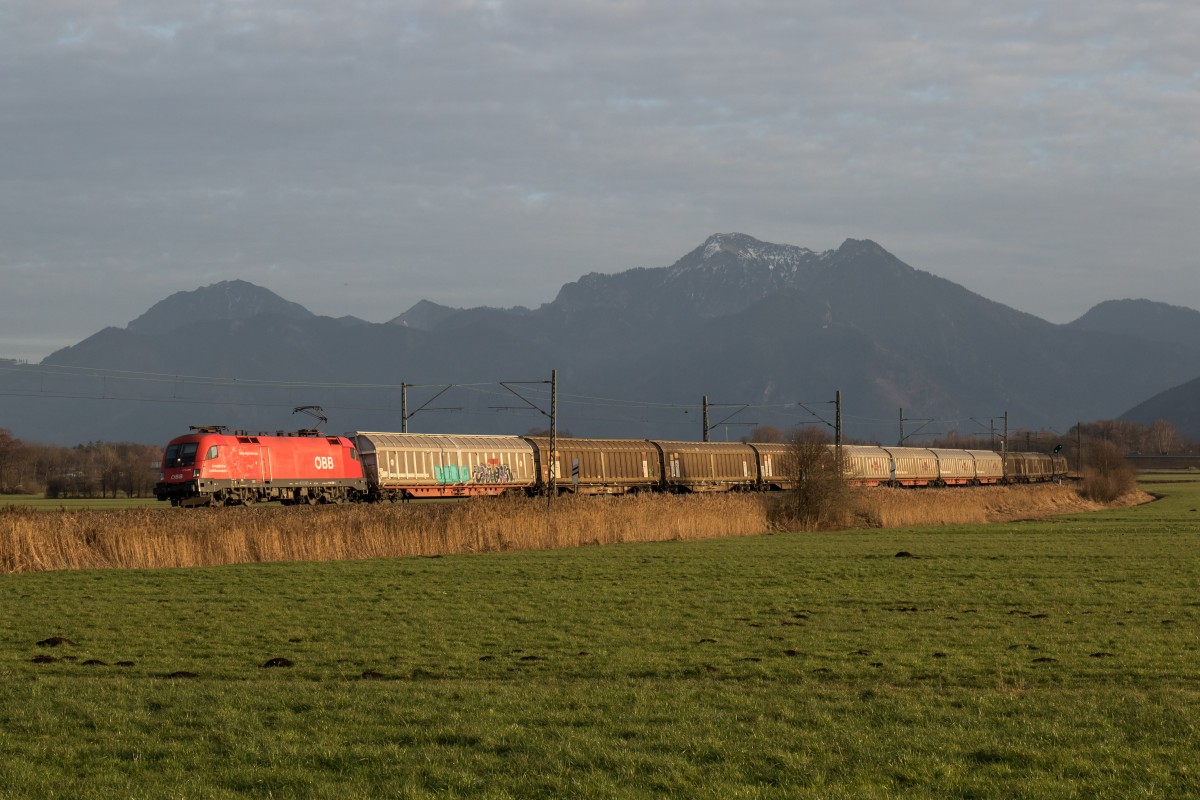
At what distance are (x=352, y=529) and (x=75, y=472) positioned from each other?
11591cm

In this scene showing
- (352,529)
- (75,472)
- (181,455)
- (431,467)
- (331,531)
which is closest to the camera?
(331,531)

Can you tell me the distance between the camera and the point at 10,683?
14.9 m

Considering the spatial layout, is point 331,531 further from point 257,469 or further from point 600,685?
point 600,685

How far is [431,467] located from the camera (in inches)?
2451

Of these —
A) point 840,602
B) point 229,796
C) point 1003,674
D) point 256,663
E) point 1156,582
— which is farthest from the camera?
point 1156,582

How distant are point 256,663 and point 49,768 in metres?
6.90

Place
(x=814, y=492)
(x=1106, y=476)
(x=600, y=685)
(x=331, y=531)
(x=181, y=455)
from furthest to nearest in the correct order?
(x=1106, y=476), (x=814, y=492), (x=181, y=455), (x=331, y=531), (x=600, y=685)

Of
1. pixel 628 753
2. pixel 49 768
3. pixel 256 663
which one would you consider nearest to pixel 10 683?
pixel 256 663

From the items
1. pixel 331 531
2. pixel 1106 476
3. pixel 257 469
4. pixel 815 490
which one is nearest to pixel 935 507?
pixel 815 490

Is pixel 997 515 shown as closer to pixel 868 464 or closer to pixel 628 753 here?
pixel 868 464

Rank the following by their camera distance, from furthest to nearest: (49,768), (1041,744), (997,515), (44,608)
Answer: (997,515) < (44,608) < (1041,744) < (49,768)

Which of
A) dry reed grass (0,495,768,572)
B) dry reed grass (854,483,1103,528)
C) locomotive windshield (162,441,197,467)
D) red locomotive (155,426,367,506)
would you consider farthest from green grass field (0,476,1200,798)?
dry reed grass (854,483,1103,528)

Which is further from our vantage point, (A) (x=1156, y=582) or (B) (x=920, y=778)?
(A) (x=1156, y=582)

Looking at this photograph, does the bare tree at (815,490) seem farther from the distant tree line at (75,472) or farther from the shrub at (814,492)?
the distant tree line at (75,472)
